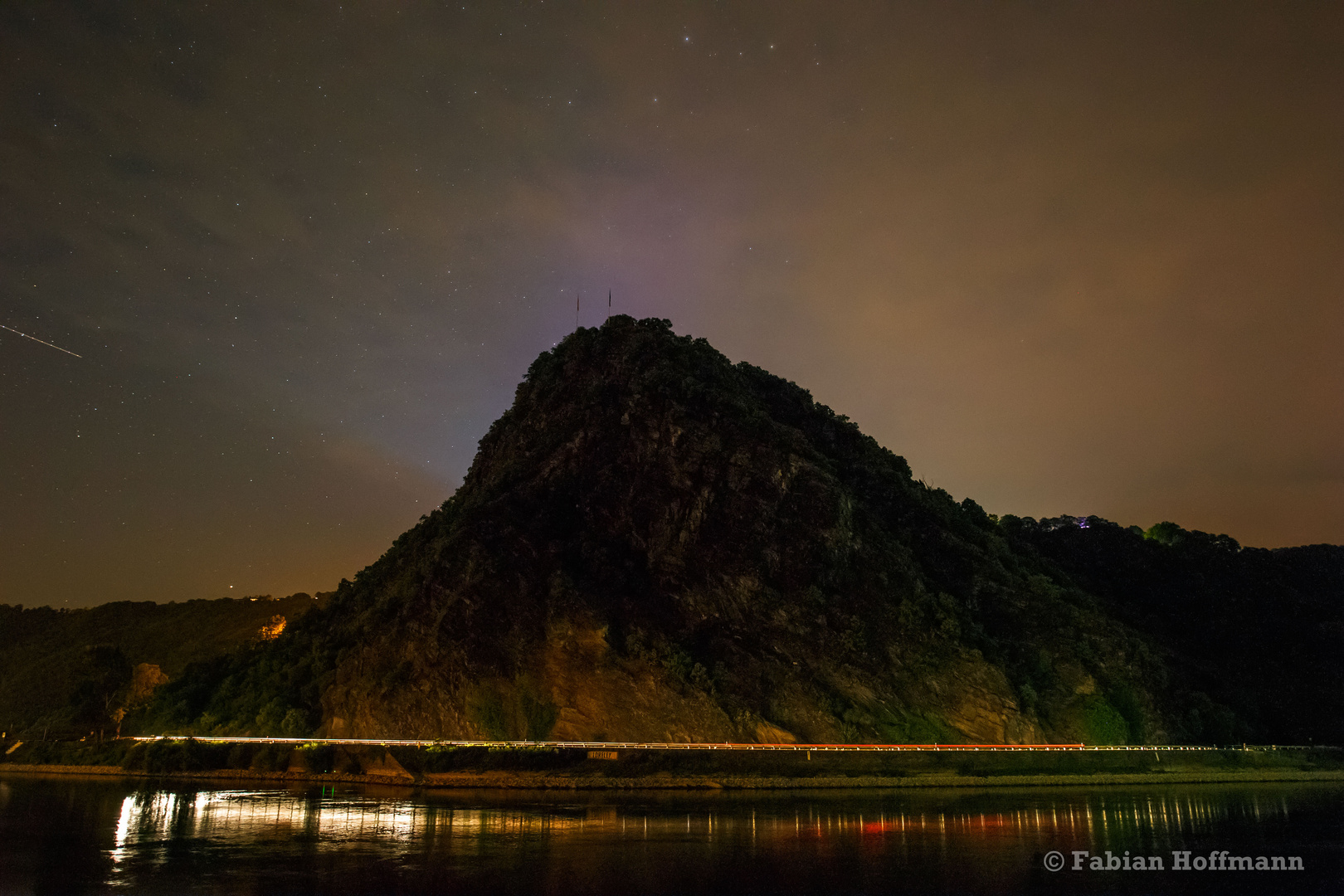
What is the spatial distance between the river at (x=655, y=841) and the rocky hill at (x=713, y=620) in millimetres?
13493

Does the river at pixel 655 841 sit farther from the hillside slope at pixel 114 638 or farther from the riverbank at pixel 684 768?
the hillside slope at pixel 114 638

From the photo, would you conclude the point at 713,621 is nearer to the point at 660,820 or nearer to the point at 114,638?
the point at 660,820

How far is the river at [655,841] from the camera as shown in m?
24.8

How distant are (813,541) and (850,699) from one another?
52.5 ft

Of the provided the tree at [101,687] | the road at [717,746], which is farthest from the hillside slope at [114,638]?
the road at [717,746]

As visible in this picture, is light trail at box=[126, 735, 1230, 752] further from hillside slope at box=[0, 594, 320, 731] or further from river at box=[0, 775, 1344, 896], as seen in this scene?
hillside slope at box=[0, 594, 320, 731]

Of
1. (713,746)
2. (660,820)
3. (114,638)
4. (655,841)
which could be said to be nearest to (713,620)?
(713,746)

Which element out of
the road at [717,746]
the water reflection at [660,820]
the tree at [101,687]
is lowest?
the water reflection at [660,820]

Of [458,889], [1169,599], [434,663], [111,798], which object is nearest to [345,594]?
[434,663]

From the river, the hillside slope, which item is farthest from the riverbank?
the hillside slope

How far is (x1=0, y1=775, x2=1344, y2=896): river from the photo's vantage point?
2480cm

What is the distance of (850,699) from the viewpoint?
218 feet

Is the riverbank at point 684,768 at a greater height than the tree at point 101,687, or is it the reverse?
the tree at point 101,687

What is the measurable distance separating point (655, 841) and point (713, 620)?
41005 millimetres
